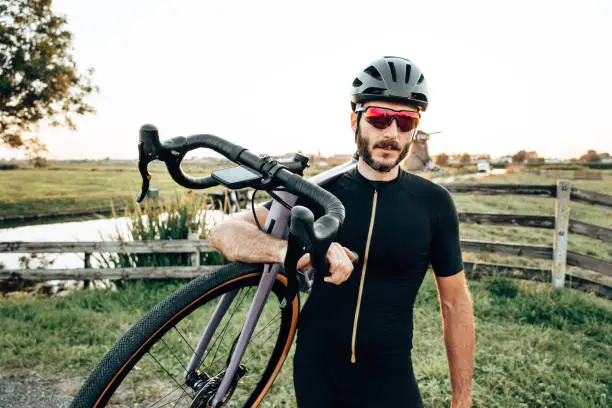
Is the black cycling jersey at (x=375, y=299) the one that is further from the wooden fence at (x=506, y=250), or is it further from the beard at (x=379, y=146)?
the wooden fence at (x=506, y=250)

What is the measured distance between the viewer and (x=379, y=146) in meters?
1.72

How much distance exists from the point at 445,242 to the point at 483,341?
10.8 feet

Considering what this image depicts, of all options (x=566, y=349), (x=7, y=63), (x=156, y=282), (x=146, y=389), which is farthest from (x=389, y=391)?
(x=7, y=63)

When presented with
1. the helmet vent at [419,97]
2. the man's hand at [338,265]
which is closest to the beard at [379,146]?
the helmet vent at [419,97]

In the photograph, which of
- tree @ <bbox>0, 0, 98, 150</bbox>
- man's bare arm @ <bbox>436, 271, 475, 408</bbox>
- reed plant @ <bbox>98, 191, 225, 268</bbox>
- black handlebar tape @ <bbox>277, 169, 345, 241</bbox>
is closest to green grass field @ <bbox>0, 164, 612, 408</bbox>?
reed plant @ <bbox>98, 191, 225, 268</bbox>

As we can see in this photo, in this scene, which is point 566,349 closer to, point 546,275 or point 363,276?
point 546,275

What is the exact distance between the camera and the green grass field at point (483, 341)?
3.48m

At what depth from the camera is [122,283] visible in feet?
20.7

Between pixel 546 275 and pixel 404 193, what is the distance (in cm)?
575

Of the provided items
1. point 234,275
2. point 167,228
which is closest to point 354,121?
point 234,275

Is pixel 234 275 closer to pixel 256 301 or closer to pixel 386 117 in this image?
pixel 256 301

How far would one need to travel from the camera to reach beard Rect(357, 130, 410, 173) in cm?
171

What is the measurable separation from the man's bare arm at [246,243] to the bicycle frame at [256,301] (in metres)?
0.08

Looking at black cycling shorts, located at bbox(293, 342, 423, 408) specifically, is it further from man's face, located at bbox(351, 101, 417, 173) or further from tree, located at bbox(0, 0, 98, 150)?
tree, located at bbox(0, 0, 98, 150)
